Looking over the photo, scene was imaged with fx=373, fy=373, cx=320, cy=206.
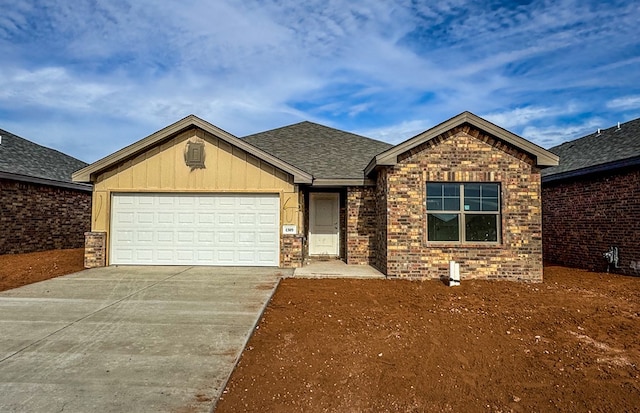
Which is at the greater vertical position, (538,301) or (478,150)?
(478,150)

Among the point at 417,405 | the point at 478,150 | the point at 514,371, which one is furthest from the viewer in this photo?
the point at 478,150

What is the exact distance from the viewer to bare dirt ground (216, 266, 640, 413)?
3428 mm

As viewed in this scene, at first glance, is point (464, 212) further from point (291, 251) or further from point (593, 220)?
point (593, 220)

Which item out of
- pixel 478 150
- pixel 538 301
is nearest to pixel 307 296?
pixel 538 301

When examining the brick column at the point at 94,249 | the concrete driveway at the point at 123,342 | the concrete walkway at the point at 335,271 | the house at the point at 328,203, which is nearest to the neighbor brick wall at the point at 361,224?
the house at the point at 328,203

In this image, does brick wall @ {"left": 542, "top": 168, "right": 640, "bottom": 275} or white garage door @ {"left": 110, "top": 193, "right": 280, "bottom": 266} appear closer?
brick wall @ {"left": 542, "top": 168, "right": 640, "bottom": 275}

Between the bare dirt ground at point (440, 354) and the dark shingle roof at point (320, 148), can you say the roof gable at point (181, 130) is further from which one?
the bare dirt ground at point (440, 354)

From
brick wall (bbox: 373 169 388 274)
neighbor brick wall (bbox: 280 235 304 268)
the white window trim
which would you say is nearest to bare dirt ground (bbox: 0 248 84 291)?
neighbor brick wall (bbox: 280 235 304 268)

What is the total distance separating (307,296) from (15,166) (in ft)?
38.9

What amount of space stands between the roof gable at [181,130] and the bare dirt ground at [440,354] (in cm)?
375

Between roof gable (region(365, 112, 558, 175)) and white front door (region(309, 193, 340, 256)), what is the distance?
3.44 m

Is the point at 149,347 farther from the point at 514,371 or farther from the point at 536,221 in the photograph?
the point at 536,221

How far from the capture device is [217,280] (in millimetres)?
8367

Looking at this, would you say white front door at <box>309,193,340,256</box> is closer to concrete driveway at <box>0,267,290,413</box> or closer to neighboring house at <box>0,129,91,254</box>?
concrete driveway at <box>0,267,290,413</box>
